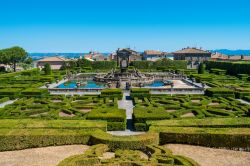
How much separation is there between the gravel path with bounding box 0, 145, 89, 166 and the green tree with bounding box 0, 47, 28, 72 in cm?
5715

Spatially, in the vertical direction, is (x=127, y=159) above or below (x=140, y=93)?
below

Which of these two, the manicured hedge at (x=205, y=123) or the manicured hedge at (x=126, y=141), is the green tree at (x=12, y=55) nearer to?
the manicured hedge at (x=205, y=123)

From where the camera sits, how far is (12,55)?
67.2 metres

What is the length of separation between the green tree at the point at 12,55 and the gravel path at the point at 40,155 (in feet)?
188

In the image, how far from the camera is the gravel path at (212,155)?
40.7 ft

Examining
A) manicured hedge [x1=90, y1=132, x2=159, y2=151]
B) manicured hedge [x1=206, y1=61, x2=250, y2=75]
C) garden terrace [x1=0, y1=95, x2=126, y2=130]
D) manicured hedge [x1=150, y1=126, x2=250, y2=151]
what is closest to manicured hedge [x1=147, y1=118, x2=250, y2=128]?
manicured hedge [x1=150, y1=126, x2=250, y2=151]

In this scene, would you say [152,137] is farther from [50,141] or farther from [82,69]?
[82,69]

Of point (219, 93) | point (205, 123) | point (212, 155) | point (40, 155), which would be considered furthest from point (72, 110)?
point (219, 93)

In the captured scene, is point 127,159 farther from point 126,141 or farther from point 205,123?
point 205,123

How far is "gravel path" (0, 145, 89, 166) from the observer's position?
485 inches

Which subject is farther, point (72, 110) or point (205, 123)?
point (72, 110)

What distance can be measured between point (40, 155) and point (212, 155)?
7.85m

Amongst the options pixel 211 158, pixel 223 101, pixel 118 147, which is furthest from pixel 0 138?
pixel 223 101

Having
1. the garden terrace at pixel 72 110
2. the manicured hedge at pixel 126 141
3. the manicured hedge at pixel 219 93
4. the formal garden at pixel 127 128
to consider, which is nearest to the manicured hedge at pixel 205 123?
the formal garden at pixel 127 128
